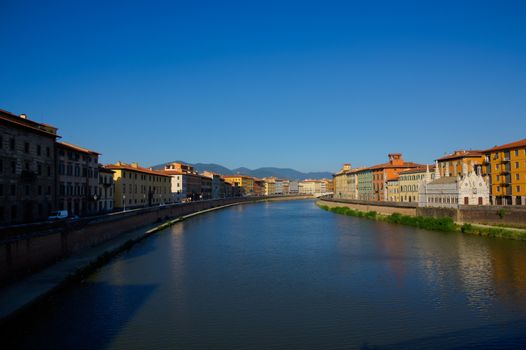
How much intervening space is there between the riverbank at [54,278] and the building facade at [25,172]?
6848 millimetres

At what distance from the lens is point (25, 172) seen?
1411 inches

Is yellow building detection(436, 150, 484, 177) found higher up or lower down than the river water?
higher up

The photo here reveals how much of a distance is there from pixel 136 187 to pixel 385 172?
1909 inches

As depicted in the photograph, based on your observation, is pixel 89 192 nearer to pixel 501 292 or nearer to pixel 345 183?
pixel 501 292

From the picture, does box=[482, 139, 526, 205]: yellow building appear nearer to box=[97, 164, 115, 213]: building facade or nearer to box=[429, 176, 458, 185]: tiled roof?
box=[429, 176, 458, 185]: tiled roof

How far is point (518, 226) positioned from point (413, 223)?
15235mm

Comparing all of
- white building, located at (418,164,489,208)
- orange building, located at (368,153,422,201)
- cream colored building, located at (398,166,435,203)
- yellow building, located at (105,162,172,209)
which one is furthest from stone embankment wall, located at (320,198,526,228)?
yellow building, located at (105,162,172,209)

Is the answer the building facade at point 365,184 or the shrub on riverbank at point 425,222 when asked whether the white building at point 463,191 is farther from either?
the building facade at point 365,184

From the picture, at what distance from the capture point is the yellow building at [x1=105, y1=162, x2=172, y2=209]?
67938mm

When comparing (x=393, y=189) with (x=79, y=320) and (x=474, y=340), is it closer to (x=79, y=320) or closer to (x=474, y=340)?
(x=474, y=340)

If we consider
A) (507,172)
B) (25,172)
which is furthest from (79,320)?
(507,172)

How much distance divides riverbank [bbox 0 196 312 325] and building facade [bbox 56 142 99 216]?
1281cm

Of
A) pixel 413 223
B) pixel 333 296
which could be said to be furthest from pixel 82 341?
pixel 413 223

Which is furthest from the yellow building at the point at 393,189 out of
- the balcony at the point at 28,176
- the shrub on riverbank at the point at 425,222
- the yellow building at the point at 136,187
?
the balcony at the point at 28,176
